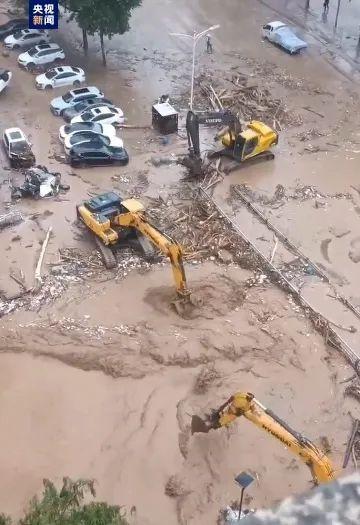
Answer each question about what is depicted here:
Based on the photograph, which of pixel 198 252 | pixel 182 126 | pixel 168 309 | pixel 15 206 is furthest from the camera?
pixel 182 126

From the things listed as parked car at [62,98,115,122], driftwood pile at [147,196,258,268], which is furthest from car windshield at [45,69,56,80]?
driftwood pile at [147,196,258,268]

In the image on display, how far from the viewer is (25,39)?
34.2 m

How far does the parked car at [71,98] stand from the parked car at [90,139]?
10.9 feet

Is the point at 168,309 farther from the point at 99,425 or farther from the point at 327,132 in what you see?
the point at 327,132

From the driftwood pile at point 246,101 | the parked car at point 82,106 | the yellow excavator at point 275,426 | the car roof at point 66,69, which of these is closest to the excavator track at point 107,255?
the yellow excavator at point 275,426

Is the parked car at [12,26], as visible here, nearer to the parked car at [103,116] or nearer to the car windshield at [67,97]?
the car windshield at [67,97]

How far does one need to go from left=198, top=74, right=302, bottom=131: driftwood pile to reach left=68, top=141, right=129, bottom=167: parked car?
6.28 m

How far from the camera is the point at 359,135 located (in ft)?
95.1

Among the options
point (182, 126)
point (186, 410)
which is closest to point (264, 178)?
point (182, 126)

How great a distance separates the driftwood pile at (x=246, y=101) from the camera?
96.9 ft

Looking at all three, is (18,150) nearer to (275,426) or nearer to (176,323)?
(176,323)

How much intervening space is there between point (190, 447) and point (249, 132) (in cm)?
1421

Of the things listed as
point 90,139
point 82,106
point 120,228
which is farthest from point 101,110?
point 120,228

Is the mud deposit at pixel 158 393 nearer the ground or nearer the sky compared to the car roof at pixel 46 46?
nearer the ground
